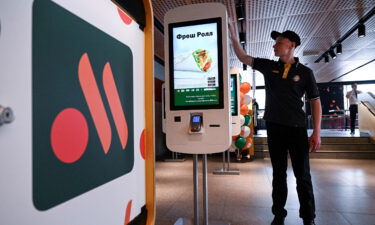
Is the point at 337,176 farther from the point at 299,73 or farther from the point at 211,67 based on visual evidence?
the point at 211,67

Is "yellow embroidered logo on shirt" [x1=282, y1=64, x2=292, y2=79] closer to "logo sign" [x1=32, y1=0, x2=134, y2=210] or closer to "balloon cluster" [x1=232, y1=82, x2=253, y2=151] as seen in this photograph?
"logo sign" [x1=32, y1=0, x2=134, y2=210]

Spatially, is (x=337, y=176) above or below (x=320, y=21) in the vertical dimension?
below

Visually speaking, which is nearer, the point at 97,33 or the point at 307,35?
the point at 97,33

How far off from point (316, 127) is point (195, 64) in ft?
3.72

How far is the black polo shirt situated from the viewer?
81.0 inches

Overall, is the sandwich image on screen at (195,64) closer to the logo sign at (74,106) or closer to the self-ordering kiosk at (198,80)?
the self-ordering kiosk at (198,80)

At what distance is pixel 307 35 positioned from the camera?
6348mm

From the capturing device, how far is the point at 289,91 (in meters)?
2.08

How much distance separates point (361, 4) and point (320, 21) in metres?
0.85

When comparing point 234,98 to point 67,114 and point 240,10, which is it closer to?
point 240,10

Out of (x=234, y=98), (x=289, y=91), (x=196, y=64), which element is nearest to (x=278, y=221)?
(x=289, y=91)

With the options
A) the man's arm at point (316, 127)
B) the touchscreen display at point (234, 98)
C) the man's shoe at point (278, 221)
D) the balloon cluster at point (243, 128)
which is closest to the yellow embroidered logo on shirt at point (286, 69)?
the man's arm at point (316, 127)

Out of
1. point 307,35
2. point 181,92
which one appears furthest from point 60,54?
point 307,35

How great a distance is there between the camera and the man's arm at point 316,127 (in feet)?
6.80
